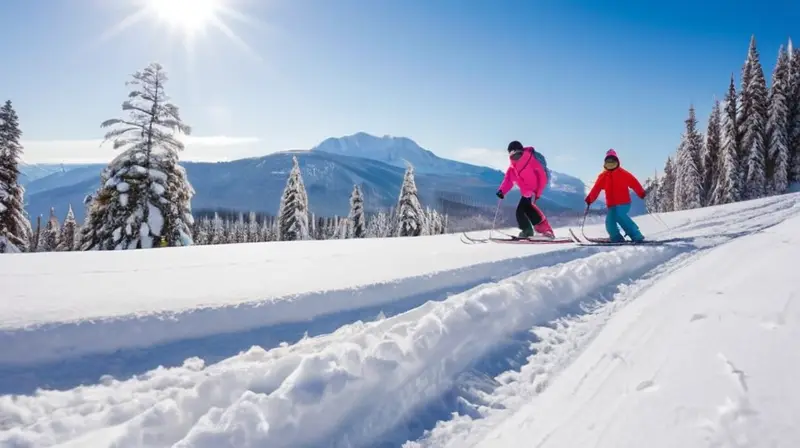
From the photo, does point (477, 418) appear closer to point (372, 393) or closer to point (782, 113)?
point (372, 393)

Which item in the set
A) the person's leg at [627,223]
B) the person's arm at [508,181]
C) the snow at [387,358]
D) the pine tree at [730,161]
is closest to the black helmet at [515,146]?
the person's arm at [508,181]

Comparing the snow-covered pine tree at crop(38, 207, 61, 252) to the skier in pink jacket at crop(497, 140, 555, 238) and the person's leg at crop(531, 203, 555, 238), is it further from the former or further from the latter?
the person's leg at crop(531, 203, 555, 238)

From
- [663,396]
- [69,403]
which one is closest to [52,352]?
[69,403]

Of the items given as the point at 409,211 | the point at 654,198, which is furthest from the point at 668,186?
the point at 409,211

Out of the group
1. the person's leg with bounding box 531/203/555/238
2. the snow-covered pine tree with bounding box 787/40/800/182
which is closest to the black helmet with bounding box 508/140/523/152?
the person's leg with bounding box 531/203/555/238

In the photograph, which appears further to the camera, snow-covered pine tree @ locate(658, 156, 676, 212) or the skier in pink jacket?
snow-covered pine tree @ locate(658, 156, 676, 212)

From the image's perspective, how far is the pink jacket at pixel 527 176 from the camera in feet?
33.0

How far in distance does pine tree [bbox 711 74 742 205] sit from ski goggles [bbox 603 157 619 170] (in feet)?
124

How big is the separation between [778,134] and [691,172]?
337 inches

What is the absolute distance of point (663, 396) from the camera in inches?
90.1

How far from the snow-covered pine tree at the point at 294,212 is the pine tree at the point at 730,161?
128 ft

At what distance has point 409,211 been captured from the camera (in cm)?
3606

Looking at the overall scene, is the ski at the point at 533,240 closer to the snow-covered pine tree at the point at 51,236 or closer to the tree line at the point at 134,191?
the tree line at the point at 134,191

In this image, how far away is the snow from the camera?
2.10 metres
